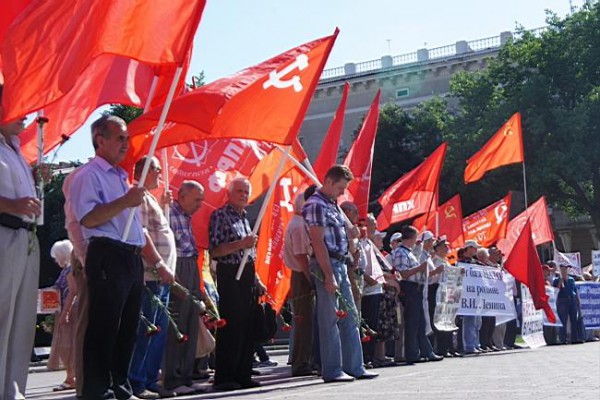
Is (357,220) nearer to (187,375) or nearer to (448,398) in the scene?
(187,375)

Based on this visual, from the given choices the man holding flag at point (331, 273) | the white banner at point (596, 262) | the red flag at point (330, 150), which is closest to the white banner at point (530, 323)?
the red flag at point (330, 150)

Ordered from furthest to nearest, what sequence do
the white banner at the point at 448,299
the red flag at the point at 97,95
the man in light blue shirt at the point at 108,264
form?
the white banner at the point at 448,299 < the red flag at the point at 97,95 < the man in light blue shirt at the point at 108,264

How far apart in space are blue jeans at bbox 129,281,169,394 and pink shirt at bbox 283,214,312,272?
2243mm

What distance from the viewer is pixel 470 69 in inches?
2530

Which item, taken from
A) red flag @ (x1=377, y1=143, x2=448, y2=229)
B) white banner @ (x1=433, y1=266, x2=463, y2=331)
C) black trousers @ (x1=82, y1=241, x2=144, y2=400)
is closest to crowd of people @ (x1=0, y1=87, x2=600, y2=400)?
black trousers @ (x1=82, y1=241, x2=144, y2=400)

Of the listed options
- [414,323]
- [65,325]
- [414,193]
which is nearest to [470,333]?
[414,193]

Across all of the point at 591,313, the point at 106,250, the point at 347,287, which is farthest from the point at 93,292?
the point at 591,313

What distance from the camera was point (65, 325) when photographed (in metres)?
11.8

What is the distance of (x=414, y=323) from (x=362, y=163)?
7.46ft

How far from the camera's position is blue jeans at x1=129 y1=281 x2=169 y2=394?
9.03 m

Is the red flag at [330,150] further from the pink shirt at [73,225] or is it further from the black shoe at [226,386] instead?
the pink shirt at [73,225]

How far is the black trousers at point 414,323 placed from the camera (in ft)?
47.2

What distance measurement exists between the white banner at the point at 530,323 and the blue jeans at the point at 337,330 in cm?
1028

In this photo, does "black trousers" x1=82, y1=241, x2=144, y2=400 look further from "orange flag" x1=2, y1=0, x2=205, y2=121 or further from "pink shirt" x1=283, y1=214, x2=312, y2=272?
"pink shirt" x1=283, y1=214, x2=312, y2=272
